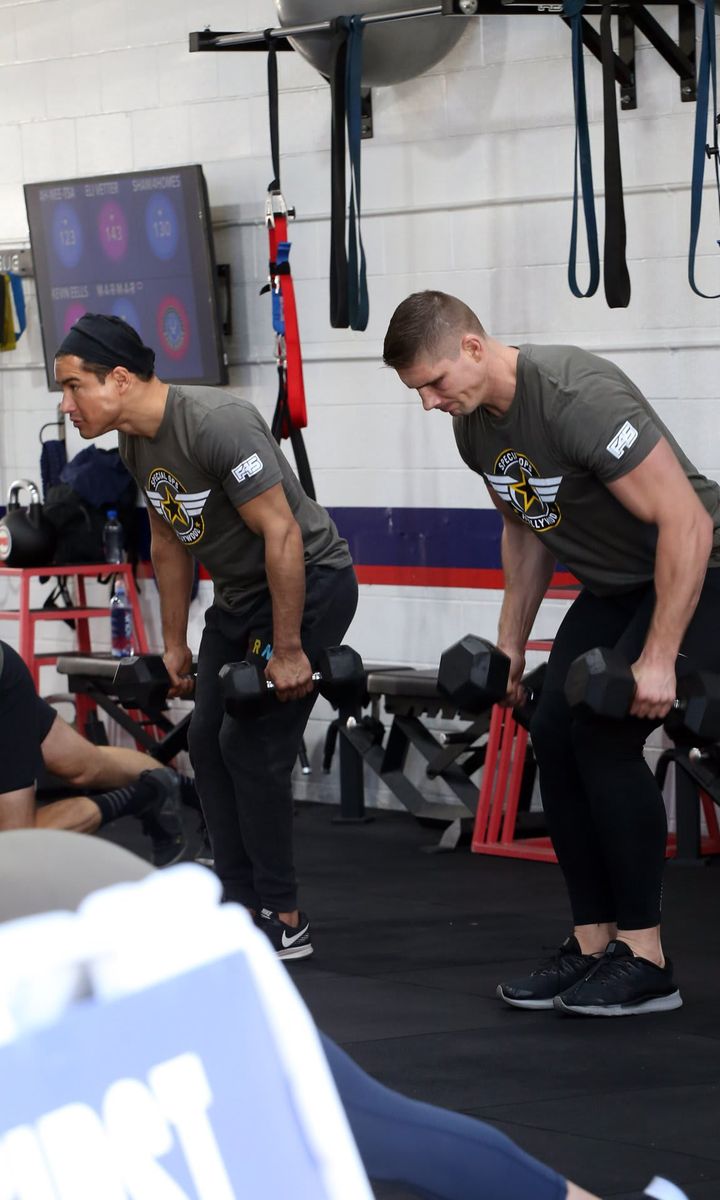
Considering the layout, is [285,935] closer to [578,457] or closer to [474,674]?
[474,674]

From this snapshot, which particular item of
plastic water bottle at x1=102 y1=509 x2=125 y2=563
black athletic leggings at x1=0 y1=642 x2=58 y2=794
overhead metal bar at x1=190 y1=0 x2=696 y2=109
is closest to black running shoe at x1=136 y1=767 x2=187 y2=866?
black athletic leggings at x1=0 y1=642 x2=58 y2=794

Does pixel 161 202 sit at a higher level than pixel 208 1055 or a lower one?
higher

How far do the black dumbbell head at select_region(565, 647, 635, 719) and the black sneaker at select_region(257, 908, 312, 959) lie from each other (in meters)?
1.01

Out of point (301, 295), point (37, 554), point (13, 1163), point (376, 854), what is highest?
point (301, 295)

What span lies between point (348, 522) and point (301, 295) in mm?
764

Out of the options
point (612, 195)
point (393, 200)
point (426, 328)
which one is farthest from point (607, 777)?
point (393, 200)

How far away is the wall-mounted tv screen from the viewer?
18.5ft

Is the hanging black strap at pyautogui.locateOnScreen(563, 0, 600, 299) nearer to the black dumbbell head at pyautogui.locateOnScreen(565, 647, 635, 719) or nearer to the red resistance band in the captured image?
the red resistance band

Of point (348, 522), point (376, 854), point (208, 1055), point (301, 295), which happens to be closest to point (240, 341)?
point (301, 295)

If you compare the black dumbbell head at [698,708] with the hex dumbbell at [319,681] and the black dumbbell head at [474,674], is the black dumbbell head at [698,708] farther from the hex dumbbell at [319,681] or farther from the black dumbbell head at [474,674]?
the hex dumbbell at [319,681]

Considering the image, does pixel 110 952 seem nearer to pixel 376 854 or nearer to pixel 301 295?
pixel 376 854

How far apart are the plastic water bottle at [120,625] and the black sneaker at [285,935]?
249 cm

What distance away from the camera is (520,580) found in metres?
3.15

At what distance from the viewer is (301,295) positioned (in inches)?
219
